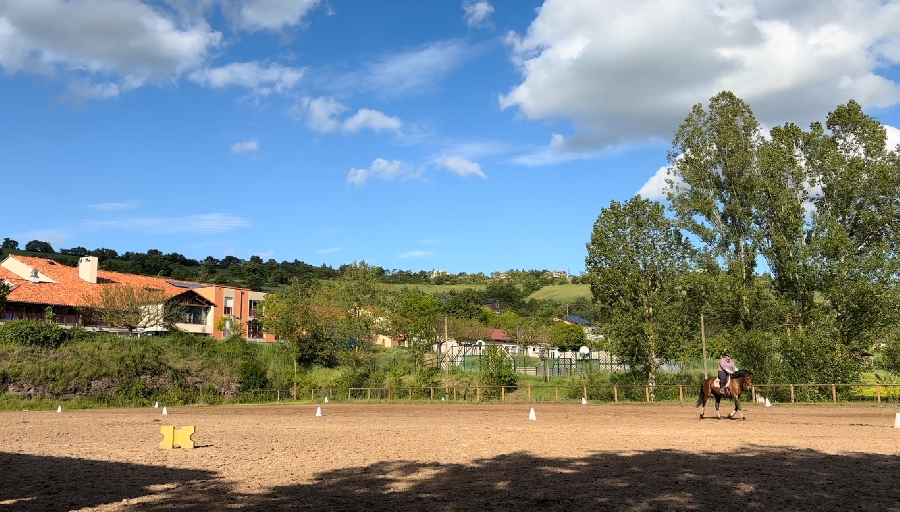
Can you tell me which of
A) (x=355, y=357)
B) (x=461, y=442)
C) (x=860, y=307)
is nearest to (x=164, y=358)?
(x=355, y=357)

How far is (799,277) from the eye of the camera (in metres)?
39.0

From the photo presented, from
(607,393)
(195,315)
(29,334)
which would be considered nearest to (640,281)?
(607,393)

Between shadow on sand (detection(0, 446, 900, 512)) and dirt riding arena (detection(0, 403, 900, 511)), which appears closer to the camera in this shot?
shadow on sand (detection(0, 446, 900, 512))

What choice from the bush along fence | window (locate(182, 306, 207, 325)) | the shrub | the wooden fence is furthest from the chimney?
the wooden fence

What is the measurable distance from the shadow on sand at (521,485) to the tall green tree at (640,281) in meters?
27.4

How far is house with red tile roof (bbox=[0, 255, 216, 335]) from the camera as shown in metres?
58.1

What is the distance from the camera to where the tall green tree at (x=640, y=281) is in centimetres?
4066

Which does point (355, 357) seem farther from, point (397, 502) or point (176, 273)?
point (176, 273)

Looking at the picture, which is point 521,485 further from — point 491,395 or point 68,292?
point 68,292

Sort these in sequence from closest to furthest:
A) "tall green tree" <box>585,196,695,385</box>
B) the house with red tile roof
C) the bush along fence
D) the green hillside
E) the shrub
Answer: the bush along fence, "tall green tree" <box>585,196,695,385</box>, the shrub, the house with red tile roof, the green hillside

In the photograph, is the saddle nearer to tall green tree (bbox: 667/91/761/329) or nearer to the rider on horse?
the rider on horse

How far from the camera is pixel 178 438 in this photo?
16.0 meters

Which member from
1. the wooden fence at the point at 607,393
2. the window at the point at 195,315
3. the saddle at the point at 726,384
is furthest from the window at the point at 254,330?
the saddle at the point at 726,384

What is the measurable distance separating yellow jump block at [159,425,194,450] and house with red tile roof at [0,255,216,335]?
45.9m
